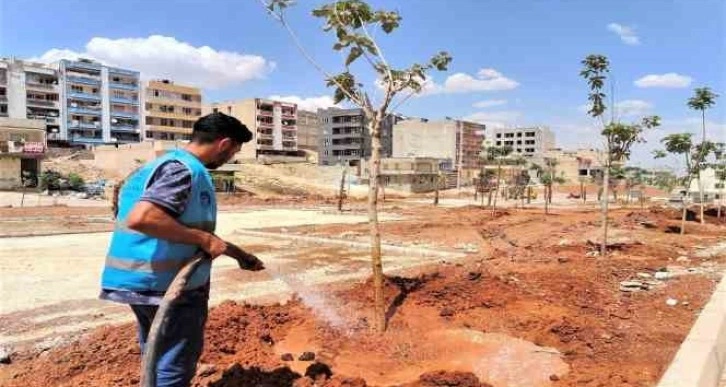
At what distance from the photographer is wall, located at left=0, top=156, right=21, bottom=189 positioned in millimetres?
43906

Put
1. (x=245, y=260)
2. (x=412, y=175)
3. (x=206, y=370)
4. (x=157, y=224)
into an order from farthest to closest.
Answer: (x=412, y=175)
(x=206, y=370)
(x=245, y=260)
(x=157, y=224)

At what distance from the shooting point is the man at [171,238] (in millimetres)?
2393

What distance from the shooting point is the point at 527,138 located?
141625mm

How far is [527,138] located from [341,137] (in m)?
59.7

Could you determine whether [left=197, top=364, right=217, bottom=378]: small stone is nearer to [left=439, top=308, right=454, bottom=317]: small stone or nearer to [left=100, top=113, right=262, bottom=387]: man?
[left=100, top=113, right=262, bottom=387]: man

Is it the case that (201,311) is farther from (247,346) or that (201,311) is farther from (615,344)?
(615,344)

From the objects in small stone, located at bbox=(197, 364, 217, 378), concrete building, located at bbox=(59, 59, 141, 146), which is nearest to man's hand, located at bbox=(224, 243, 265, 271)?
small stone, located at bbox=(197, 364, 217, 378)

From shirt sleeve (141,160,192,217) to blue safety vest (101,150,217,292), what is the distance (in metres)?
0.03

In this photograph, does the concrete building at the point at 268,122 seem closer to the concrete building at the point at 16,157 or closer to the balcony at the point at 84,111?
the balcony at the point at 84,111

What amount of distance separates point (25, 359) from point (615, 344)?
5.08 metres

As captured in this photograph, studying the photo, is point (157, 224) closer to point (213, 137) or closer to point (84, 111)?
point (213, 137)

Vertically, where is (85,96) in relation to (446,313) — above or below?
above

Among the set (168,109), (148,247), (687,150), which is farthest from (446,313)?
(168,109)

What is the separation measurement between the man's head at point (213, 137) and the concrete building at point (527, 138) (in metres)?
139
